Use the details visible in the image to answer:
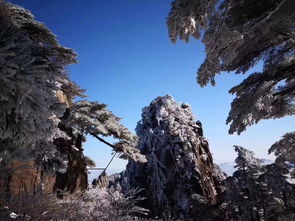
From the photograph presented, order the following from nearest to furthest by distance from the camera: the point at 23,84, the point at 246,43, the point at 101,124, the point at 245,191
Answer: the point at 23,84, the point at 246,43, the point at 101,124, the point at 245,191

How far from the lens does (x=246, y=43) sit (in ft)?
22.0

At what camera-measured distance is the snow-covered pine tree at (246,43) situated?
11.5 feet

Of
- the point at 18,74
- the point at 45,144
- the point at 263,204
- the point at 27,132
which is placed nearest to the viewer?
the point at 18,74

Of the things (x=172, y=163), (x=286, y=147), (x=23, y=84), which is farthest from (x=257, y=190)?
(x=23, y=84)

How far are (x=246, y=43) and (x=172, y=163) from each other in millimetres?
23758

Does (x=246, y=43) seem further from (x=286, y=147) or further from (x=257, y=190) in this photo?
(x=257, y=190)

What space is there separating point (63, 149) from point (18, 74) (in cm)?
748

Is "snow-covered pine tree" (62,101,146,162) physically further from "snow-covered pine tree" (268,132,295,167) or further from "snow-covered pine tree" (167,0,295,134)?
"snow-covered pine tree" (268,132,295,167)

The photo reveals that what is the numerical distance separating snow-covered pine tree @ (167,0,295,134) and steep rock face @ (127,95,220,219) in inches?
751

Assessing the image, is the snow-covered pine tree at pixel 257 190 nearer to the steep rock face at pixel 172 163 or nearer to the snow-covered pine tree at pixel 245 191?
the snow-covered pine tree at pixel 245 191

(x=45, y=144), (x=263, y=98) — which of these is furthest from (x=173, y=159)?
(x=45, y=144)

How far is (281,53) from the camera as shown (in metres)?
7.14

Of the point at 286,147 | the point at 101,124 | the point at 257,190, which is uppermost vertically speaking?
the point at 286,147

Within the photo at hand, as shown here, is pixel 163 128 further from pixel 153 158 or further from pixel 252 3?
pixel 252 3
